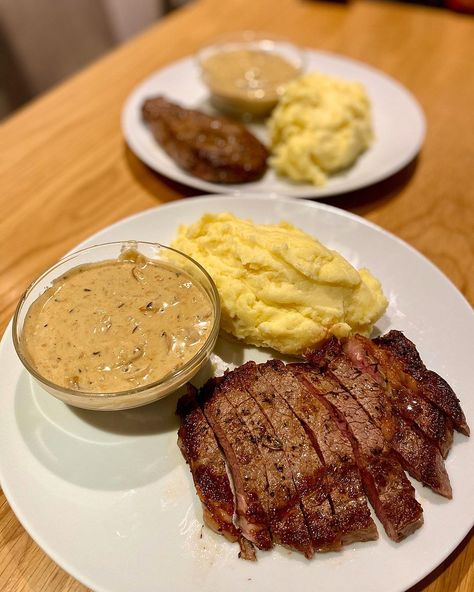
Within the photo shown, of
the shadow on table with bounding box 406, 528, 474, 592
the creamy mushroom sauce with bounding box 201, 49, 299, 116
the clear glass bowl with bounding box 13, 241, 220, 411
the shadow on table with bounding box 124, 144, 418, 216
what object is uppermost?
the clear glass bowl with bounding box 13, 241, 220, 411

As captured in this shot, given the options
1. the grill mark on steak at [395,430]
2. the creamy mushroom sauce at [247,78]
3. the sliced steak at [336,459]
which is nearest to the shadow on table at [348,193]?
the creamy mushroom sauce at [247,78]

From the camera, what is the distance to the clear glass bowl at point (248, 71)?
4.61 meters

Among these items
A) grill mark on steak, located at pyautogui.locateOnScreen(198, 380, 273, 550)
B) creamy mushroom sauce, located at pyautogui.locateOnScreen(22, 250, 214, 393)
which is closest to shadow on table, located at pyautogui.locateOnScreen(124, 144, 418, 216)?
creamy mushroom sauce, located at pyautogui.locateOnScreen(22, 250, 214, 393)

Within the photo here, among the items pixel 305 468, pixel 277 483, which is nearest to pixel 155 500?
pixel 277 483

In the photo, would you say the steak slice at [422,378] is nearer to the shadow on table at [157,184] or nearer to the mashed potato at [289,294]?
the mashed potato at [289,294]

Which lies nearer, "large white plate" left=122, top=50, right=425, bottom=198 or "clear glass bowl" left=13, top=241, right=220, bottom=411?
"clear glass bowl" left=13, top=241, right=220, bottom=411

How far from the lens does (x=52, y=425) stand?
2467 millimetres

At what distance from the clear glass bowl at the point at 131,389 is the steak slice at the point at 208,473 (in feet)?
0.59

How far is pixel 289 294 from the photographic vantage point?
2701 millimetres

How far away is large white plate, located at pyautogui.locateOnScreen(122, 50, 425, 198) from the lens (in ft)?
12.7

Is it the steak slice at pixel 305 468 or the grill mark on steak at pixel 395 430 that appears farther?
the grill mark on steak at pixel 395 430

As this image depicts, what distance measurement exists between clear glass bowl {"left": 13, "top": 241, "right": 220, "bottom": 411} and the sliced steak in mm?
398

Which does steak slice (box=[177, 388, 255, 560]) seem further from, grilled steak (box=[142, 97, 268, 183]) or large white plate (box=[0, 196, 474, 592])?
grilled steak (box=[142, 97, 268, 183])

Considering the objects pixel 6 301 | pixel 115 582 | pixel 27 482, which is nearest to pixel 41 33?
pixel 6 301
